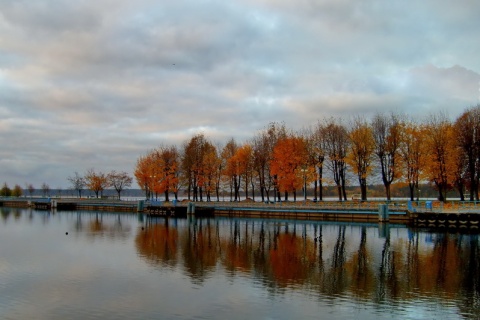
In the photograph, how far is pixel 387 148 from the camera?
6669 cm

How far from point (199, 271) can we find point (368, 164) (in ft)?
149

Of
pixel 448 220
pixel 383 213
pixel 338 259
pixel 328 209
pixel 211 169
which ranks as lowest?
pixel 338 259

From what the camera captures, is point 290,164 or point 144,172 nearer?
point 290,164

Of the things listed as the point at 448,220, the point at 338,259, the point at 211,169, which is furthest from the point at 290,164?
the point at 338,259

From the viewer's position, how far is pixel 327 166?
240 ft

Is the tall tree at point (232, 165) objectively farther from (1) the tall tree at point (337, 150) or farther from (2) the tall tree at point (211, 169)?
(1) the tall tree at point (337, 150)

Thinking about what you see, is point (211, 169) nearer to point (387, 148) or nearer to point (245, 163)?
point (245, 163)

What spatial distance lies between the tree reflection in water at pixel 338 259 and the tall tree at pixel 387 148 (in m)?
14.6

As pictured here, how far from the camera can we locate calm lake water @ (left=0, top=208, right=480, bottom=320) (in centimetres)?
2033

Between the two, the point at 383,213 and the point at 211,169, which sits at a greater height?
the point at 211,169

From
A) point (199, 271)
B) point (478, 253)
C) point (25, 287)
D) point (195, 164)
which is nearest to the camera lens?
point (25, 287)

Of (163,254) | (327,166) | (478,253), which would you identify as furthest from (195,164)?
(478,253)

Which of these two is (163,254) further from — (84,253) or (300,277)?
(300,277)

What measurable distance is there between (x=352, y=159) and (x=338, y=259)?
3773 cm
